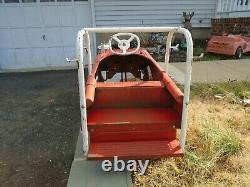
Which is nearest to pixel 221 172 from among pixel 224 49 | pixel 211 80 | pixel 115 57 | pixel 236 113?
pixel 236 113

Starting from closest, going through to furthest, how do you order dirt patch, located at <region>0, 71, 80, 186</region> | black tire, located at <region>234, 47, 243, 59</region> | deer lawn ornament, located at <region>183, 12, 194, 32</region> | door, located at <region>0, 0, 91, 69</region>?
dirt patch, located at <region>0, 71, 80, 186</region> < black tire, located at <region>234, 47, 243, 59</region> < door, located at <region>0, 0, 91, 69</region> < deer lawn ornament, located at <region>183, 12, 194, 32</region>

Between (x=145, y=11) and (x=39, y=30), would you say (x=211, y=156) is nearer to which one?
(x=145, y=11)

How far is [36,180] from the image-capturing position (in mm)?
3270

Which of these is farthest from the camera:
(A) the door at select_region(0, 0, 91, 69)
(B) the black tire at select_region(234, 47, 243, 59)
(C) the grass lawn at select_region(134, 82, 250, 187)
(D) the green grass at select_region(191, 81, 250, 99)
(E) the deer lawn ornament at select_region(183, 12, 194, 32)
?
(E) the deer lawn ornament at select_region(183, 12, 194, 32)

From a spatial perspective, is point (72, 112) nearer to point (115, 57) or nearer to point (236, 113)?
point (115, 57)

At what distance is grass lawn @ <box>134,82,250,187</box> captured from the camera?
10.1 feet

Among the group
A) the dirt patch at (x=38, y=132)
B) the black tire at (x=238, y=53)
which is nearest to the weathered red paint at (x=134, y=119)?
the dirt patch at (x=38, y=132)

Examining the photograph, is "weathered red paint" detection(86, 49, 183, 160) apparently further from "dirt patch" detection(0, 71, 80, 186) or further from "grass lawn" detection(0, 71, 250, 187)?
"dirt patch" detection(0, 71, 80, 186)

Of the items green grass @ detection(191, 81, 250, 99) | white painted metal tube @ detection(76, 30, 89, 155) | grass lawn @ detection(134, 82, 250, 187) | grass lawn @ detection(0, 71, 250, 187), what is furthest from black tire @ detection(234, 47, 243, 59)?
white painted metal tube @ detection(76, 30, 89, 155)

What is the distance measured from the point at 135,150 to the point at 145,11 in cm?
837

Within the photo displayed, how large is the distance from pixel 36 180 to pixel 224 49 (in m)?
8.17

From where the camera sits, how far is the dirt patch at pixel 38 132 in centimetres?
341

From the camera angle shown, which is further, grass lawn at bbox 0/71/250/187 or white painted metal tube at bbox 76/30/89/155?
grass lawn at bbox 0/71/250/187

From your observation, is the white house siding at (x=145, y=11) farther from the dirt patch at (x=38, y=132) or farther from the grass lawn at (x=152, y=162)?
the grass lawn at (x=152, y=162)
